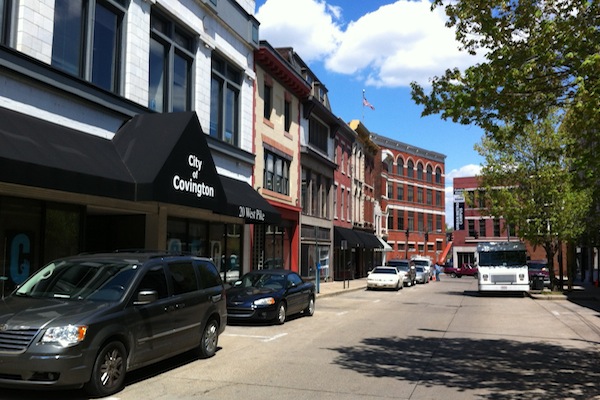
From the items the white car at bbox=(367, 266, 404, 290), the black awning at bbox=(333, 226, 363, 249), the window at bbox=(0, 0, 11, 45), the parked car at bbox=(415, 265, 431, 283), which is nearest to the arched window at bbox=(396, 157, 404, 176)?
the parked car at bbox=(415, 265, 431, 283)

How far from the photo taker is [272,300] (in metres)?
14.2

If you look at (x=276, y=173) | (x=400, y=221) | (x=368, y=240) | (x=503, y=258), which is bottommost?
(x=503, y=258)

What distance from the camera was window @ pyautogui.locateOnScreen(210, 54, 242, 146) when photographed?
2028 cm

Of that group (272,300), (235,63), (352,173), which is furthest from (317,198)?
(272,300)

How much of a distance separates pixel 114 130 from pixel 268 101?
483 inches

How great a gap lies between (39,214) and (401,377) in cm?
855

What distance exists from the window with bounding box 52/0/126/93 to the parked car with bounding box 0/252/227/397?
21.2ft

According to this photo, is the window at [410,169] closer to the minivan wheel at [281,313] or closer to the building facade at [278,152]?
the building facade at [278,152]

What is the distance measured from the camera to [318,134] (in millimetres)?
34188

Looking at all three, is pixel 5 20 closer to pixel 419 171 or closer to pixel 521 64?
pixel 521 64

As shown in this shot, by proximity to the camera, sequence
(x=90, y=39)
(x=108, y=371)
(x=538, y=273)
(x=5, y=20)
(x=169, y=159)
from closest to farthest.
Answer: (x=108, y=371)
(x=5, y=20)
(x=169, y=159)
(x=90, y=39)
(x=538, y=273)

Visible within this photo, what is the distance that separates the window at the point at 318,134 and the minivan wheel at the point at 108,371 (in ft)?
84.7

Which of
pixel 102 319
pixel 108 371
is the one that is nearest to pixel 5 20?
pixel 102 319

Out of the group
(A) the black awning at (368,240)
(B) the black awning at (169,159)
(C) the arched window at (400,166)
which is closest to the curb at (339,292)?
(A) the black awning at (368,240)
